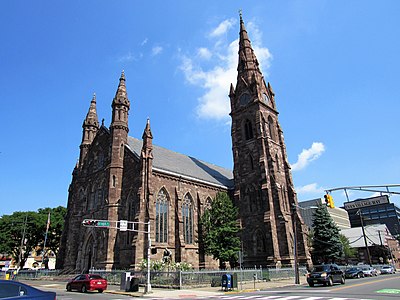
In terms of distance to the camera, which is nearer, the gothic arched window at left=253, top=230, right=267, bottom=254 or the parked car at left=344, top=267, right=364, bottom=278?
the parked car at left=344, top=267, right=364, bottom=278

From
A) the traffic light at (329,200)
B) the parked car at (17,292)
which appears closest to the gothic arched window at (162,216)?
the traffic light at (329,200)

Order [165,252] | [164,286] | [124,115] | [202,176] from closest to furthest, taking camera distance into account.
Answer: [164,286] → [165,252] → [124,115] → [202,176]

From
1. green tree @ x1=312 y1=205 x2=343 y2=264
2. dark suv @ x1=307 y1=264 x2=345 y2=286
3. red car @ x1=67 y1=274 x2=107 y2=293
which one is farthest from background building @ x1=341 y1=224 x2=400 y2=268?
red car @ x1=67 y1=274 x2=107 y2=293

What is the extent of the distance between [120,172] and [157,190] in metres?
5.40

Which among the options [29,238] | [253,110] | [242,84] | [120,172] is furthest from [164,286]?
[29,238]

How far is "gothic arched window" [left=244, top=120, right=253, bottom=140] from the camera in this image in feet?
152

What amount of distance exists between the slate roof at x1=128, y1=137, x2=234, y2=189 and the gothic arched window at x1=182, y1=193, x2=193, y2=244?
317 centimetres

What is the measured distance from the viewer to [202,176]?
44812 millimetres

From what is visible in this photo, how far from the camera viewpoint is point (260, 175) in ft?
137

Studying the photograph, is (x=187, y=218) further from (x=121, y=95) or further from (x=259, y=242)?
(x=121, y=95)

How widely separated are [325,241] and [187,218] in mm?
19272

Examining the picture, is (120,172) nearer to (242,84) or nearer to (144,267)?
(144,267)

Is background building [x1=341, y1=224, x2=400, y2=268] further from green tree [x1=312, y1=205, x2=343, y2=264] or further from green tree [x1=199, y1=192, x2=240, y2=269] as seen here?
green tree [x1=199, y1=192, x2=240, y2=269]

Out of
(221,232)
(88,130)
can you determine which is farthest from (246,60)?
(221,232)
